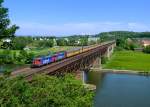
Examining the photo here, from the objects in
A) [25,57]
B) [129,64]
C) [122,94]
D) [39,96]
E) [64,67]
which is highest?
[39,96]

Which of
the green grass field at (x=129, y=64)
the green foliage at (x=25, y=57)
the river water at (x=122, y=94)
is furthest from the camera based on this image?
the green foliage at (x=25, y=57)

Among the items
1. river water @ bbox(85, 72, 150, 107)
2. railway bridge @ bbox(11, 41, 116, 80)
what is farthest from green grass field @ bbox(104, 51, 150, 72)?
river water @ bbox(85, 72, 150, 107)

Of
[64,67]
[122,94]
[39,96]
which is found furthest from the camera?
[122,94]

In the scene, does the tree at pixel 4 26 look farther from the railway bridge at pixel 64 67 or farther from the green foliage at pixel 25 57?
the green foliage at pixel 25 57

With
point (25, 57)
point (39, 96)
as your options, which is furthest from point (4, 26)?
point (25, 57)

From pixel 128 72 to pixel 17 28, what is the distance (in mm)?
78042

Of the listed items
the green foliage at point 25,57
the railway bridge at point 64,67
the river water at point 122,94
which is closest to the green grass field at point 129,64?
the railway bridge at point 64,67

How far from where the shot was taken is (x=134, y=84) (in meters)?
72.6

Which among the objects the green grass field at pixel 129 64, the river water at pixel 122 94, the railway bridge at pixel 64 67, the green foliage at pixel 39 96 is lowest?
the green grass field at pixel 129 64

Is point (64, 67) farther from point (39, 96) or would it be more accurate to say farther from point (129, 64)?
point (129, 64)

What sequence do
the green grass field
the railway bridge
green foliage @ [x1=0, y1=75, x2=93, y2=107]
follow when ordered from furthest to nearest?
the green grass field, the railway bridge, green foliage @ [x1=0, y1=75, x2=93, y2=107]

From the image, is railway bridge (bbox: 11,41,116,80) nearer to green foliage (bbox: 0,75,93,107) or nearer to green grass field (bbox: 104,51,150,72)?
green grass field (bbox: 104,51,150,72)

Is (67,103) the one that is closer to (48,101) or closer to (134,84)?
(48,101)

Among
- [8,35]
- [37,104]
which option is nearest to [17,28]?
[8,35]
